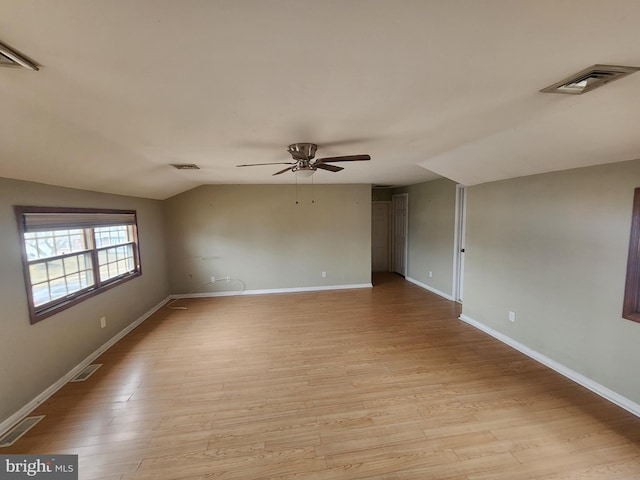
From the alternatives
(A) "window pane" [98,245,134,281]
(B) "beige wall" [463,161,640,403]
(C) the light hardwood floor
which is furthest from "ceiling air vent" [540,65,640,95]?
(A) "window pane" [98,245,134,281]

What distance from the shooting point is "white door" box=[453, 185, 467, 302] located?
4547 millimetres

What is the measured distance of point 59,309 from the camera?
259 cm

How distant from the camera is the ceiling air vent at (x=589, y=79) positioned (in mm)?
1231

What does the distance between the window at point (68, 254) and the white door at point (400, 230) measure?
5.67 meters

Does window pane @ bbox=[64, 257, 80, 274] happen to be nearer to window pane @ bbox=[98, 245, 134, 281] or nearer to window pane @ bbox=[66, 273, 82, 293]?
window pane @ bbox=[66, 273, 82, 293]

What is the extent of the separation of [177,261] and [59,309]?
2656 millimetres

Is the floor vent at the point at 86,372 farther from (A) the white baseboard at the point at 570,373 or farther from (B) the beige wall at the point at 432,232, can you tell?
(B) the beige wall at the point at 432,232

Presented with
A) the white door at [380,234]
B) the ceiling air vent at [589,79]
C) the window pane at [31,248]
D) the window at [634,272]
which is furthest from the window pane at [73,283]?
the white door at [380,234]

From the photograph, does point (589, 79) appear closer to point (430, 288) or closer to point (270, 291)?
point (430, 288)

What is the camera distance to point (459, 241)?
4.65 m

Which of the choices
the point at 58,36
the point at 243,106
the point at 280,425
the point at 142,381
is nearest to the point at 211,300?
the point at 142,381

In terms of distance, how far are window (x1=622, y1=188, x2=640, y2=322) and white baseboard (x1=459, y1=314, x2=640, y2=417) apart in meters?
0.71

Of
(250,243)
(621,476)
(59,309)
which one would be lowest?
(621,476)

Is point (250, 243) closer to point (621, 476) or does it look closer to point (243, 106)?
point (243, 106)
